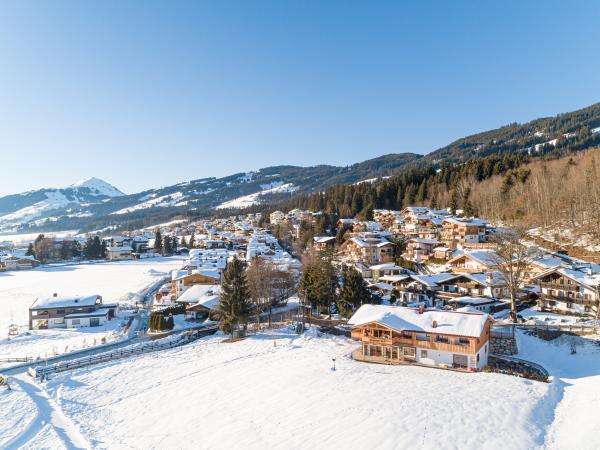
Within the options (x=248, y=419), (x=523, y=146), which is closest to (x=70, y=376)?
(x=248, y=419)

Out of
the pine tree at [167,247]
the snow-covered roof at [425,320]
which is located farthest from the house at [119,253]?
the snow-covered roof at [425,320]

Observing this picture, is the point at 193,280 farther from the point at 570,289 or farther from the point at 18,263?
the point at 18,263

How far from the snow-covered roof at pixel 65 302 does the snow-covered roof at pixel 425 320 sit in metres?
33.3

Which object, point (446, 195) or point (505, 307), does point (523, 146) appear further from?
point (505, 307)

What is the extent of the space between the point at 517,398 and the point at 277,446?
12.7 m

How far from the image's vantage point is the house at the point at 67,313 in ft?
139

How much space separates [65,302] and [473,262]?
49.9m

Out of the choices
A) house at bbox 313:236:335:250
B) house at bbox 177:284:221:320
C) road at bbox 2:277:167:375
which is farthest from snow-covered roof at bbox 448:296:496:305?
house at bbox 313:236:335:250

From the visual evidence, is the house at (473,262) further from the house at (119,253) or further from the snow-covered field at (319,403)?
the house at (119,253)

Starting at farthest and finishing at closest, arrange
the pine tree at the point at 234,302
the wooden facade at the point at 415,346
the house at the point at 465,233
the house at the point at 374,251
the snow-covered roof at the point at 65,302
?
1. the house at the point at 374,251
2. the house at the point at 465,233
3. the snow-covered roof at the point at 65,302
4. the pine tree at the point at 234,302
5. the wooden facade at the point at 415,346

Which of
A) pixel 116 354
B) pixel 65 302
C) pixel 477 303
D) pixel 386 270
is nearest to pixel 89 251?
pixel 65 302

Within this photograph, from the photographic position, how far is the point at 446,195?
8888 centimetres

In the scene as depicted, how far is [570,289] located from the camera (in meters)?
35.5

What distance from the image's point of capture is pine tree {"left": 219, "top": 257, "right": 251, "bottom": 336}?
111 ft
